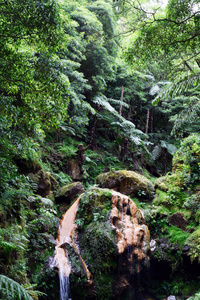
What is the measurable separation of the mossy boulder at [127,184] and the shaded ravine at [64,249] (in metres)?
2.27

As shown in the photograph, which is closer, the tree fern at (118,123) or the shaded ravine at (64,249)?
the shaded ravine at (64,249)

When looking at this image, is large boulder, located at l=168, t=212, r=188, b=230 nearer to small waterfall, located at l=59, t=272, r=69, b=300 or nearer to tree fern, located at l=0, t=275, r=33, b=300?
small waterfall, located at l=59, t=272, r=69, b=300

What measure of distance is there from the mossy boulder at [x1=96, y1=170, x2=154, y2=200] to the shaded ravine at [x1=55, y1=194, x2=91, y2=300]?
227cm

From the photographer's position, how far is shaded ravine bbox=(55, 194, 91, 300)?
5.65m

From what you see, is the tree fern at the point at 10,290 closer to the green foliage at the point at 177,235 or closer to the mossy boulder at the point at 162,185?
the green foliage at the point at 177,235

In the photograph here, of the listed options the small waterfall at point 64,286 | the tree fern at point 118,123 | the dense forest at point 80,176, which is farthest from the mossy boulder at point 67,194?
the tree fern at point 118,123

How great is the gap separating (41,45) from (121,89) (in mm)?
12947

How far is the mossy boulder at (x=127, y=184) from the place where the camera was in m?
9.78

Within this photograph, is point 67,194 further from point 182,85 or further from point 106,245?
point 182,85

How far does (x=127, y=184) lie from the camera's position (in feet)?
32.6

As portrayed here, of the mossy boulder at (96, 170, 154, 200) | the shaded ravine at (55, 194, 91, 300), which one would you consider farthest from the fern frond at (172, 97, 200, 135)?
the shaded ravine at (55, 194, 91, 300)

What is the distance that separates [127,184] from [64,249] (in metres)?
4.48

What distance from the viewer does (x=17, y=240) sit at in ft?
12.8

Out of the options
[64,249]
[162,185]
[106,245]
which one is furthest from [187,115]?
[64,249]
